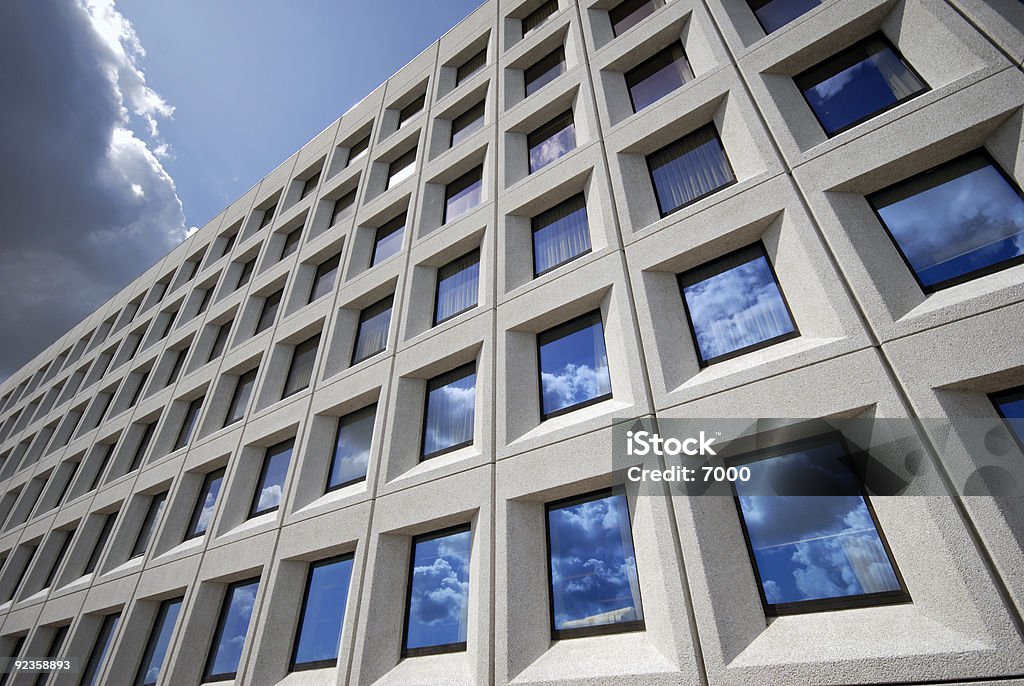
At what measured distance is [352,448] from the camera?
11.0 m

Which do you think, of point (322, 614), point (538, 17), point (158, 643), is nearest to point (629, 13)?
point (538, 17)

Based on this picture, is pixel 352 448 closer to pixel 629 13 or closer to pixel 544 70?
pixel 544 70

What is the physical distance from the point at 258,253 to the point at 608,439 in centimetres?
1697

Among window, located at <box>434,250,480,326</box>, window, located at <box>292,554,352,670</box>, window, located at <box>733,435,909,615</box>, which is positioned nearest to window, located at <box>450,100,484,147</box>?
window, located at <box>434,250,480,326</box>

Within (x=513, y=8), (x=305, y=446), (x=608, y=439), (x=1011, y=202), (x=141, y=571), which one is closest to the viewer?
(x=1011, y=202)

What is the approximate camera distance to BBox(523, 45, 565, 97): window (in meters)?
13.7

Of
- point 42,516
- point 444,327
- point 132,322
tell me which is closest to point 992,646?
point 444,327

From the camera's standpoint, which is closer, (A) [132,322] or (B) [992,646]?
(B) [992,646]

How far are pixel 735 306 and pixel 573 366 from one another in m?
2.67

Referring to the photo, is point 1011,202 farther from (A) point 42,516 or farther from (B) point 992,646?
(A) point 42,516

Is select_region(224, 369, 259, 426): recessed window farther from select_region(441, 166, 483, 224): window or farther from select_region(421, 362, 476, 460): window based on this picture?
select_region(441, 166, 483, 224): window

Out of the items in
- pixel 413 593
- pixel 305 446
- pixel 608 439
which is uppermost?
pixel 305 446

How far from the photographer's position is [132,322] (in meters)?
24.0

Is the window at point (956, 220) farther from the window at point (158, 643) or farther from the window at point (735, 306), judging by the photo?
the window at point (158, 643)
